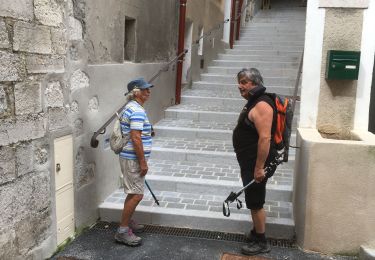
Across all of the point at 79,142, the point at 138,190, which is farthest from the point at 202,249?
the point at 79,142

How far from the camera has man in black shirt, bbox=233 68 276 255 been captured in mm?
3311

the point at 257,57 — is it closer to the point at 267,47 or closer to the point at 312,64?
the point at 267,47

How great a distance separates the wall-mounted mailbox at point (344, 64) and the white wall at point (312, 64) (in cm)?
15

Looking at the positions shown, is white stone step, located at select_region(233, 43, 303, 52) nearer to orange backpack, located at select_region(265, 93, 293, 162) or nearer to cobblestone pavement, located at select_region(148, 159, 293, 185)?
cobblestone pavement, located at select_region(148, 159, 293, 185)

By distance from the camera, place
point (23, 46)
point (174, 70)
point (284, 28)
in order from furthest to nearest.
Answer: point (284, 28)
point (174, 70)
point (23, 46)

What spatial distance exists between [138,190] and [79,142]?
0.73 m

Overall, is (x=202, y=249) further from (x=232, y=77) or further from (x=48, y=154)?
(x=232, y=77)

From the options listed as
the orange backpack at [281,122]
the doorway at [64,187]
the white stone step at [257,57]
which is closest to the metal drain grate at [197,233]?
→ the doorway at [64,187]

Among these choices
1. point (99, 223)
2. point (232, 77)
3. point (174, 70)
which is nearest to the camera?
point (99, 223)

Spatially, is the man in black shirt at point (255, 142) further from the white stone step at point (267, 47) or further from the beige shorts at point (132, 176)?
the white stone step at point (267, 47)

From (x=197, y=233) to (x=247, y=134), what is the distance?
1.22m

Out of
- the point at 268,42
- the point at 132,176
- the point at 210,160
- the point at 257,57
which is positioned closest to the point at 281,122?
the point at 132,176

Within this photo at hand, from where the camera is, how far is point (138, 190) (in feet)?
12.3

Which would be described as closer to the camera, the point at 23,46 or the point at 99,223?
the point at 23,46
